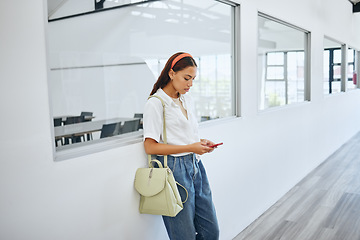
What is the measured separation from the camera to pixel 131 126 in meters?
2.18

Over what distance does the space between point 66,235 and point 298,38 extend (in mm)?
4090

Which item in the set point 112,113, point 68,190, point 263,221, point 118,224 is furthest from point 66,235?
point 263,221

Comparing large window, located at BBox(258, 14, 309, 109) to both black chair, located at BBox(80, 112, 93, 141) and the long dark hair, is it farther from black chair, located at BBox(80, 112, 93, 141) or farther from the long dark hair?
black chair, located at BBox(80, 112, 93, 141)

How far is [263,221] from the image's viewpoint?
3.44 metres

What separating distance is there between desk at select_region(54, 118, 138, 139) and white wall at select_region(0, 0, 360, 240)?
150 mm

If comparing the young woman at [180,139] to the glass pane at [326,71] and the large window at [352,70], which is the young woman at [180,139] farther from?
the large window at [352,70]

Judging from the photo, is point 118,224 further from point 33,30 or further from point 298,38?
point 298,38

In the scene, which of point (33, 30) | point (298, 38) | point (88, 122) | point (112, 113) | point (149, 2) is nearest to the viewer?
point (33, 30)

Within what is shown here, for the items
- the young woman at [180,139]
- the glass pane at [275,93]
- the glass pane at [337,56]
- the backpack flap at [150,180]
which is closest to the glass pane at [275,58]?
the glass pane at [275,93]

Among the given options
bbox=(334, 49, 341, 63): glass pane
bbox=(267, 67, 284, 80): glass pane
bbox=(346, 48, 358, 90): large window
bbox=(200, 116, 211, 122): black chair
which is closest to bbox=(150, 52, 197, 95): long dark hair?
bbox=(200, 116, 211, 122): black chair

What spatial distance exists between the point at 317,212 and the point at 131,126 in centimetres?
231

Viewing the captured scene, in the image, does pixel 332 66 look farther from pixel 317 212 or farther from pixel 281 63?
pixel 317 212

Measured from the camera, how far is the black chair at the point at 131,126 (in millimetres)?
2129

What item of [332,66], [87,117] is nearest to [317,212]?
[87,117]
